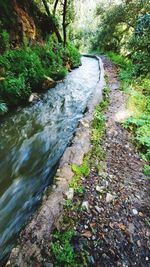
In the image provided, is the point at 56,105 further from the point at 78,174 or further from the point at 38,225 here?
the point at 38,225

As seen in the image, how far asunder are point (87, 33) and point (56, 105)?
31651mm

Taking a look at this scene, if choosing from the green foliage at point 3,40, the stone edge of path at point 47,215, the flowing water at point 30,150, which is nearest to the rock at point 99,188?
the stone edge of path at point 47,215

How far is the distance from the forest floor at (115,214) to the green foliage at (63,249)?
9 cm

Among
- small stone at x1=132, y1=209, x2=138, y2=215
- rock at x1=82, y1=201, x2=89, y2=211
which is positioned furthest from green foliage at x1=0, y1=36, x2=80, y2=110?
small stone at x1=132, y1=209, x2=138, y2=215

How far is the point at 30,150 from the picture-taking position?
222 inches

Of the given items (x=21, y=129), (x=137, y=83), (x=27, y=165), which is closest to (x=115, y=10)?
(x=137, y=83)

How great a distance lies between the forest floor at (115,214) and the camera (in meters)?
3.00

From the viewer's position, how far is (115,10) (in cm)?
1805

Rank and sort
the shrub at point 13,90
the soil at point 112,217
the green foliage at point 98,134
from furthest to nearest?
the shrub at point 13,90 → the green foliage at point 98,134 → the soil at point 112,217

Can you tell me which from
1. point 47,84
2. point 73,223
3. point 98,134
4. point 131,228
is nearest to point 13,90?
point 47,84

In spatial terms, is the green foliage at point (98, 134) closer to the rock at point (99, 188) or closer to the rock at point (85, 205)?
the rock at point (99, 188)

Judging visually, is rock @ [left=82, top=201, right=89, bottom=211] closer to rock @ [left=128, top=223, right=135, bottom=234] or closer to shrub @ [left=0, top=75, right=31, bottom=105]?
rock @ [left=128, top=223, right=135, bottom=234]

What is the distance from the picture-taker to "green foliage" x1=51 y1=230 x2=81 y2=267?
109 inches

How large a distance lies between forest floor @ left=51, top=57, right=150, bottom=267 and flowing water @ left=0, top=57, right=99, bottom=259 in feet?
2.91
